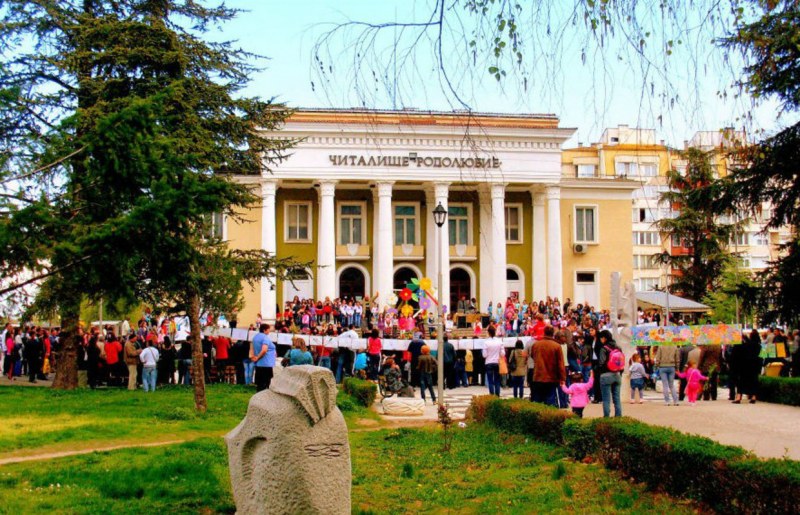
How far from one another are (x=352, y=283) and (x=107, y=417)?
3049 cm

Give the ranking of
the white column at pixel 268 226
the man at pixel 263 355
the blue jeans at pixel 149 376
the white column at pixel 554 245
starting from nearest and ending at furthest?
1. the man at pixel 263 355
2. the blue jeans at pixel 149 376
3. the white column at pixel 268 226
4. the white column at pixel 554 245

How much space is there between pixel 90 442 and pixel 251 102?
30.5ft

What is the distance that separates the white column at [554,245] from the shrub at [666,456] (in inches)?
1335

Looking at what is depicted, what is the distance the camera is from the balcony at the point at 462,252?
1810 inches

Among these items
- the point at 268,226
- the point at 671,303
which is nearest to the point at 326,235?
the point at 268,226

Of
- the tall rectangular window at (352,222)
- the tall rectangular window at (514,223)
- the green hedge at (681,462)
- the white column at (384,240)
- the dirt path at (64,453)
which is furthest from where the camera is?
the tall rectangular window at (514,223)

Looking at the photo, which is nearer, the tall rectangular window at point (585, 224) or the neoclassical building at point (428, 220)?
the neoclassical building at point (428, 220)

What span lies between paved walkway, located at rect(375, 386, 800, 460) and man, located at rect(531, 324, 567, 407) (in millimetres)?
1782

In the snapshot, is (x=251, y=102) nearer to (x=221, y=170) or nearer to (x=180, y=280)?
(x=221, y=170)

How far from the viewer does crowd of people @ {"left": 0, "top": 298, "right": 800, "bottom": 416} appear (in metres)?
14.9

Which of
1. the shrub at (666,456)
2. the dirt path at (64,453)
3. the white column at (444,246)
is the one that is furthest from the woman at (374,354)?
the white column at (444,246)

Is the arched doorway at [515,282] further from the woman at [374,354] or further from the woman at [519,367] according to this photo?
the woman at [519,367]

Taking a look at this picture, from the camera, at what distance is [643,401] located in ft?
61.7

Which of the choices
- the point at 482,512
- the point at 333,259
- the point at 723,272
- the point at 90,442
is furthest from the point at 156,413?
the point at 723,272
